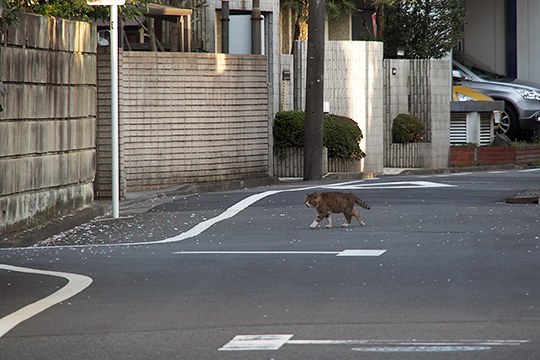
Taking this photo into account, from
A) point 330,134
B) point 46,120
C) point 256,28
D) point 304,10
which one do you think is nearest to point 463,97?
point 304,10

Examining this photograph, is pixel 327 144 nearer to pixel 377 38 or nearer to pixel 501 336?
pixel 377 38

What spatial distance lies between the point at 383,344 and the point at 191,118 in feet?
58.7

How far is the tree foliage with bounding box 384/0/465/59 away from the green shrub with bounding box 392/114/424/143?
2.69 meters

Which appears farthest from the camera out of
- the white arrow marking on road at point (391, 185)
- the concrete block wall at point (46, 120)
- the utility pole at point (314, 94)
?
the utility pole at point (314, 94)

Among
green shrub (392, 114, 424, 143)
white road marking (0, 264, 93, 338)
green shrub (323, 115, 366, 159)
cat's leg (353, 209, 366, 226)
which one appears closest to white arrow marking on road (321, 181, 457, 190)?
cat's leg (353, 209, 366, 226)

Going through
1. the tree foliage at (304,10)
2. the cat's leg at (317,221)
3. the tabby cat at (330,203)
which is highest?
the tree foliage at (304,10)

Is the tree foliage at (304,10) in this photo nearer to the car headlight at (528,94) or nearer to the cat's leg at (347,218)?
the car headlight at (528,94)

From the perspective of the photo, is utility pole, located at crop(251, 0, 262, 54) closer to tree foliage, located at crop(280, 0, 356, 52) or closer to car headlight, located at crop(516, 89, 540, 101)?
tree foliage, located at crop(280, 0, 356, 52)

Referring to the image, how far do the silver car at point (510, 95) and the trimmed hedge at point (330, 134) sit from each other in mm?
6991

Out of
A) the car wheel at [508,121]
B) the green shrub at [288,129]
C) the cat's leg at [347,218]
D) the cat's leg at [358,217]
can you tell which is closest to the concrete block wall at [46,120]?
the cat's leg at [347,218]

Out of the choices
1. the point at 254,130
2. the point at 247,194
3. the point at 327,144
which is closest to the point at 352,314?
the point at 247,194

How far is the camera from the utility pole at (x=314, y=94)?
29.0 metres

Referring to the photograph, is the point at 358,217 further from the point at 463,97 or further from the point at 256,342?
the point at 463,97

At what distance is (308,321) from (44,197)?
854cm
